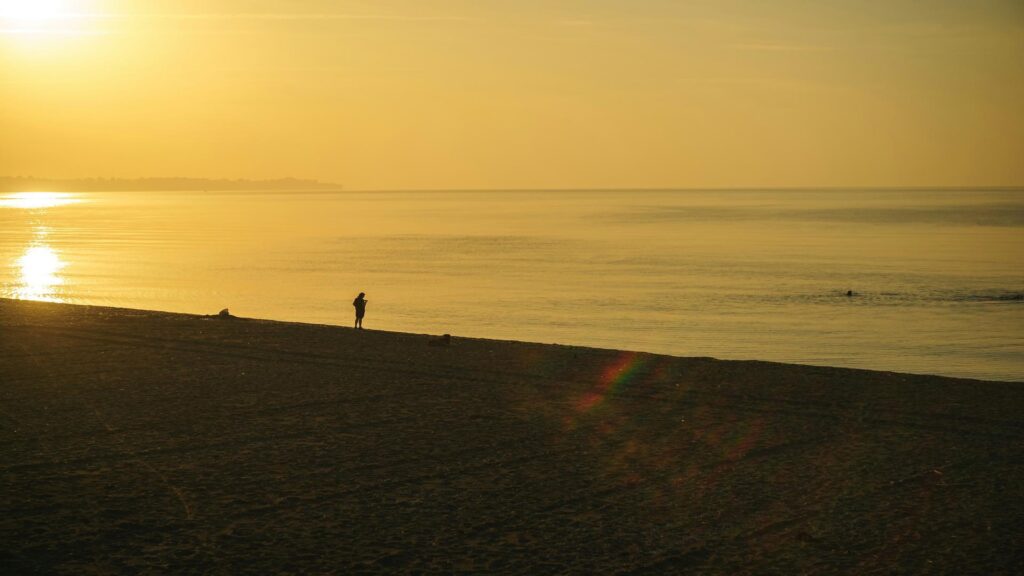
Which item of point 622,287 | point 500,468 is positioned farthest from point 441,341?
point 622,287

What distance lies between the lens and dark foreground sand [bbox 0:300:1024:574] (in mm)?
7926

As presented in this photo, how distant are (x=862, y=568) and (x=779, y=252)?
71.7 meters

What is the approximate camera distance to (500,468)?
10586 millimetres

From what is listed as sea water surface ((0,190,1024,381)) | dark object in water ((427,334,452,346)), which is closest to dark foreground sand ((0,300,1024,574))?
dark object in water ((427,334,452,346))

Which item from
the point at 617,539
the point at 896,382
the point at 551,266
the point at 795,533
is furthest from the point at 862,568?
the point at 551,266

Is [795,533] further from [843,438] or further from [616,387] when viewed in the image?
[616,387]

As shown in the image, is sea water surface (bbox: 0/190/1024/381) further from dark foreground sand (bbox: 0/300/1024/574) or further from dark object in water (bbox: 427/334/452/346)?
dark foreground sand (bbox: 0/300/1024/574)

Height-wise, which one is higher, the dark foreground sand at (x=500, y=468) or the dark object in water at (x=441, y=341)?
the dark object in water at (x=441, y=341)

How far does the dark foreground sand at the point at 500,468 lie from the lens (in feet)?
26.0

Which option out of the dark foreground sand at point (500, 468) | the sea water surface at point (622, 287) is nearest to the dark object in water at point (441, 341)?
the dark foreground sand at point (500, 468)

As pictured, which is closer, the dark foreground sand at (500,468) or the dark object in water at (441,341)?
the dark foreground sand at (500,468)

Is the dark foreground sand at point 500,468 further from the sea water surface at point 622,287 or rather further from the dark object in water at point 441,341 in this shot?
the sea water surface at point 622,287

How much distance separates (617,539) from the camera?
27.2ft

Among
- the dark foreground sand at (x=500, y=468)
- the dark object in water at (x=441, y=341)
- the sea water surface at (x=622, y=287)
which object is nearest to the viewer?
the dark foreground sand at (x=500, y=468)
